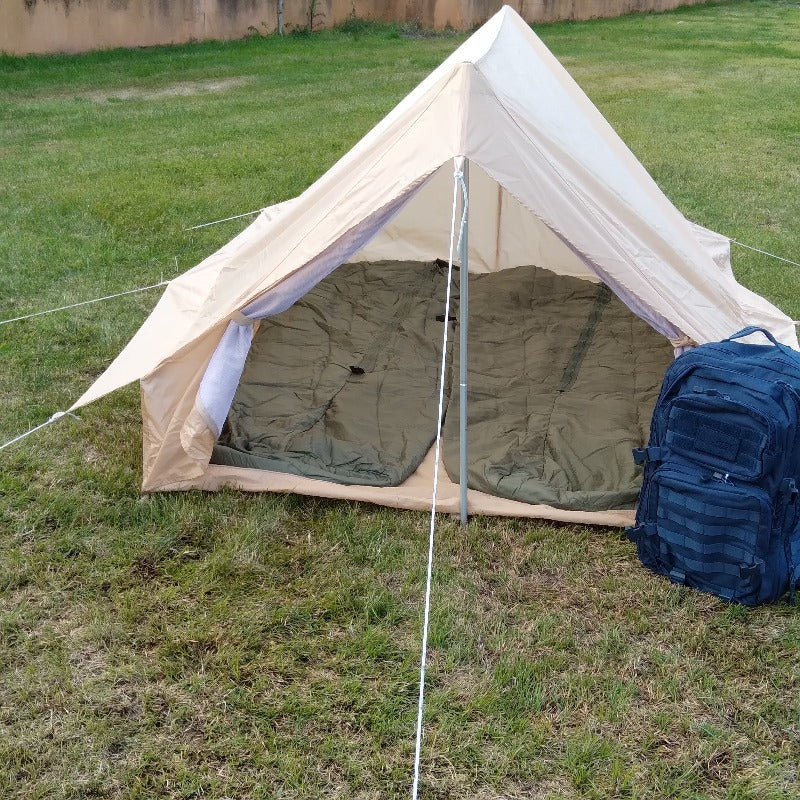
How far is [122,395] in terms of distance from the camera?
3865mm

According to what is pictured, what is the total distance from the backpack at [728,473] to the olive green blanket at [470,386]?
0.35 meters

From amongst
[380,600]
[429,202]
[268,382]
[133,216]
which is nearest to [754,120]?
[429,202]

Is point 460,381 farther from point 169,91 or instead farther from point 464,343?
point 169,91

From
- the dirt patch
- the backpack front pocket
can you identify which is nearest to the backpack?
the backpack front pocket

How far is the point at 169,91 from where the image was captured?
9.62 meters

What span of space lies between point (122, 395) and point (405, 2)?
36.6 ft

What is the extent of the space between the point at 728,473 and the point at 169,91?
8490 millimetres

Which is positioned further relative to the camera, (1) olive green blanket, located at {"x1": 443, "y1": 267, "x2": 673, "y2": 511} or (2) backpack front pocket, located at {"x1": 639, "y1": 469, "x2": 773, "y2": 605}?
(1) olive green blanket, located at {"x1": 443, "y1": 267, "x2": 673, "y2": 511}

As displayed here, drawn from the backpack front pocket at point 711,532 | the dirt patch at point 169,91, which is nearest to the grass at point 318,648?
the backpack front pocket at point 711,532

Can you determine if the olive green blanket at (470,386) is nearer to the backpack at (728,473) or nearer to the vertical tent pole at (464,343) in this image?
the vertical tent pole at (464,343)

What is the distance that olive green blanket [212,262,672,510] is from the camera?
3.23 m

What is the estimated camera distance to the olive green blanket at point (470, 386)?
3229 mm

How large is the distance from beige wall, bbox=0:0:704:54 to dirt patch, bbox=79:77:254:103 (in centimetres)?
136

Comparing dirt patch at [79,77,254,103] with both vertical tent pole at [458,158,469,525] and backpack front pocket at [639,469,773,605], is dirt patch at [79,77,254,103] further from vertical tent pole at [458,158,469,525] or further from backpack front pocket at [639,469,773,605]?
backpack front pocket at [639,469,773,605]
